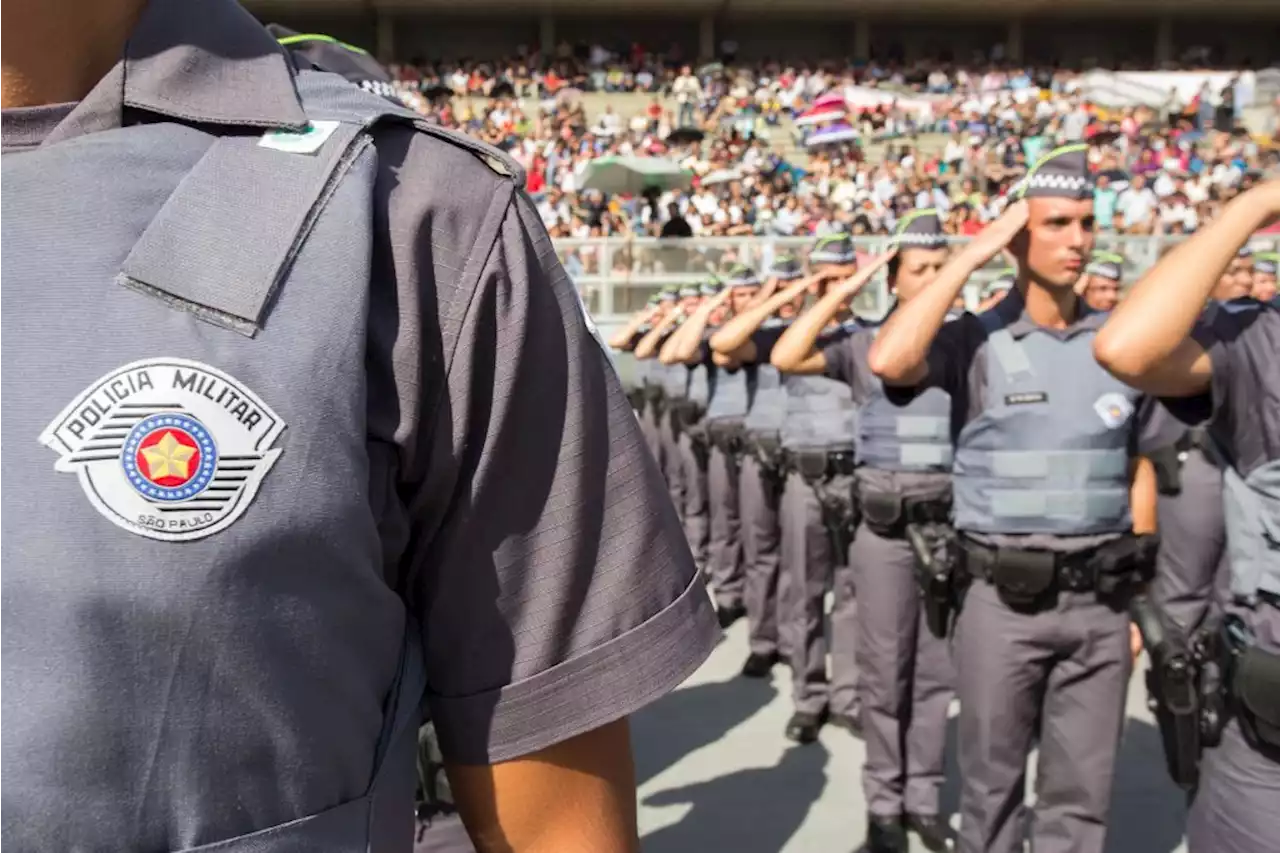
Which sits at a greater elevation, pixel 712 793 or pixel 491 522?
pixel 491 522

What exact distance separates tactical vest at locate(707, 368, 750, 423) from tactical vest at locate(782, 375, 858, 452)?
1902mm

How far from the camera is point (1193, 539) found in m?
5.63

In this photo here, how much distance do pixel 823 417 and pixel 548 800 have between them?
533 centimetres

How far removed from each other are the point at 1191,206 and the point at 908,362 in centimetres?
1640

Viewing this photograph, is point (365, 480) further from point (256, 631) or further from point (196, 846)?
point (196, 846)

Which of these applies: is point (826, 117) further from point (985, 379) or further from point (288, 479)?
point (288, 479)

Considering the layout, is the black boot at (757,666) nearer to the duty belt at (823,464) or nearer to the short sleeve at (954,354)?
the duty belt at (823,464)

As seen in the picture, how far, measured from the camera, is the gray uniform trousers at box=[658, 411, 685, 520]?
1046cm

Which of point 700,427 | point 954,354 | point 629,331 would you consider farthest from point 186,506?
point 629,331

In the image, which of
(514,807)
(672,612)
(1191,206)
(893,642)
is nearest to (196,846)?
(514,807)

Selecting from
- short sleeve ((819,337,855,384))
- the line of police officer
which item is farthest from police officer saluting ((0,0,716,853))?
short sleeve ((819,337,855,384))

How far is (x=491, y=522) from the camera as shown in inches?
33.5

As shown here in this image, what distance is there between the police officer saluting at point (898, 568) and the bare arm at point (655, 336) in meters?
5.19

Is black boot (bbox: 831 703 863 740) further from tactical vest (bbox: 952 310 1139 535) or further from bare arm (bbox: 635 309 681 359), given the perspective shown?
bare arm (bbox: 635 309 681 359)
